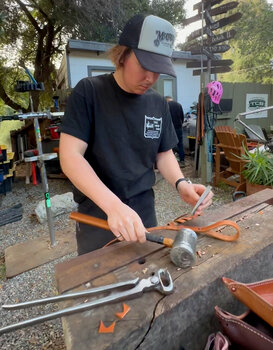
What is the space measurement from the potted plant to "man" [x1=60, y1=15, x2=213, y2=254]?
2933mm

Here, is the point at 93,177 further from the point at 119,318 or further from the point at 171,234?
the point at 119,318

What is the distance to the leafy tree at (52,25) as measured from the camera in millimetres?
8008

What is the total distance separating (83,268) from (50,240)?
271 centimetres

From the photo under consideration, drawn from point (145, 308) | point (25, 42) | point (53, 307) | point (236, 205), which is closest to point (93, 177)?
point (145, 308)

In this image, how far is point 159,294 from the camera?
32.3 inches

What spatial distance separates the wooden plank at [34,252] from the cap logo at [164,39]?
275cm

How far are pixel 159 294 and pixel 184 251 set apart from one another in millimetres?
174

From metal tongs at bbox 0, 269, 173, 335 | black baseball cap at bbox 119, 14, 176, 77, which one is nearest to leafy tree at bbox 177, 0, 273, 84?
black baseball cap at bbox 119, 14, 176, 77

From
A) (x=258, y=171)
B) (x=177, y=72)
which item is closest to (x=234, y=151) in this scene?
(x=258, y=171)

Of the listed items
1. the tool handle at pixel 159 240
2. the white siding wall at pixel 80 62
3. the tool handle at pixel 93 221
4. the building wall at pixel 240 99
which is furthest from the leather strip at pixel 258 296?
the building wall at pixel 240 99

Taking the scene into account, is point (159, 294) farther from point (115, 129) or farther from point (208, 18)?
point (208, 18)

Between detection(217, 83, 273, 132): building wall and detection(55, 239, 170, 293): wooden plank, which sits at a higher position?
detection(217, 83, 273, 132): building wall

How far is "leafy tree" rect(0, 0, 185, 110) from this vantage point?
801 cm

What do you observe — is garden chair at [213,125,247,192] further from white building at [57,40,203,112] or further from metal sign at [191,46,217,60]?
white building at [57,40,203,112]
